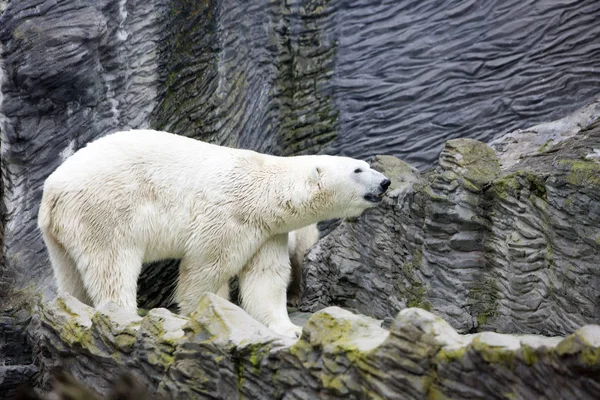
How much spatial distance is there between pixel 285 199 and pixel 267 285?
837 mm

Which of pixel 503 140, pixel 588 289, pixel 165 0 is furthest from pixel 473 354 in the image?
pixel 165 0

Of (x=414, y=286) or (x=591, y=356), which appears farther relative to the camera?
(x=414, y=286)

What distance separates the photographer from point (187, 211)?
26.0 ft

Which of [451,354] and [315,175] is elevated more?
[451,354]

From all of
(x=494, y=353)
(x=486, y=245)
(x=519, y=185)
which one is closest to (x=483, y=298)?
(x=486, y=245)

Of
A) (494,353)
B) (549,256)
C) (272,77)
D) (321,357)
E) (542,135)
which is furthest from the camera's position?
(272,77)

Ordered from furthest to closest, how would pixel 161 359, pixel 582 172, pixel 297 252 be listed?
pixel 297 252, pixel 582 172, pixel 161 359

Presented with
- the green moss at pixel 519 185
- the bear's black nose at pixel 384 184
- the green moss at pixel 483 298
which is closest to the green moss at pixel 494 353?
the green moss at pixel 519 185

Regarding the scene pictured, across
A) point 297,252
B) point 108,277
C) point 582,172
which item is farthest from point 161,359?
point 297,252

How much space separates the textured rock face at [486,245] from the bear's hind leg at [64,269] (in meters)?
2.61

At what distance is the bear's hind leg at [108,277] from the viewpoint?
295 inches

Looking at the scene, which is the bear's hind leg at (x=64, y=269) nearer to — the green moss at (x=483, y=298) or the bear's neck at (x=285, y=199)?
→ the bear's neck at (x=285, y=199)

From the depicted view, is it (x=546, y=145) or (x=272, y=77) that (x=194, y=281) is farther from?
(x=546, y=145)

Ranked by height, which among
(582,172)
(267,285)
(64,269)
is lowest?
(267,285)
